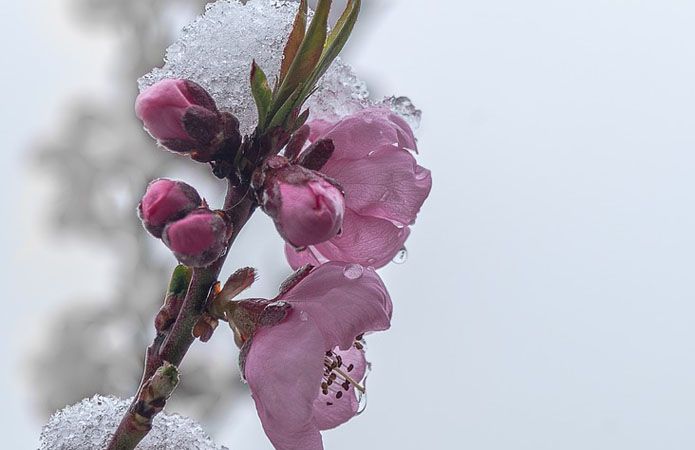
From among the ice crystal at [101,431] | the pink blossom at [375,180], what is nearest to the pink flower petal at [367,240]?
the pink blossom at [375,180]

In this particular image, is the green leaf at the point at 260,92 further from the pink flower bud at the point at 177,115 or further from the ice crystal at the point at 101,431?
the ice crystal at the point at 101,431

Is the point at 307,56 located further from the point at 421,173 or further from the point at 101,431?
the point at 101,431

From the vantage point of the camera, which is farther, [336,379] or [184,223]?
[336,379]

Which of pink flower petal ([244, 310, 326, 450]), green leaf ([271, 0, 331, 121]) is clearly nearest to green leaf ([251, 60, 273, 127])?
green leaf ([271, 0, 331, 121])

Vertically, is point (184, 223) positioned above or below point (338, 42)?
below

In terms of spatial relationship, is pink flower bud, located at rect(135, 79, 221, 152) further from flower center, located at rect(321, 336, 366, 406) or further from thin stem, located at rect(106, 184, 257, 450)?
flower center, located at rect(321, 336, 366, 406)

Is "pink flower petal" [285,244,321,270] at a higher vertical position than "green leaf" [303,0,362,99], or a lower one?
lower

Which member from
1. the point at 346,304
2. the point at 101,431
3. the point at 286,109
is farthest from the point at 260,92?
the point at 101,431
